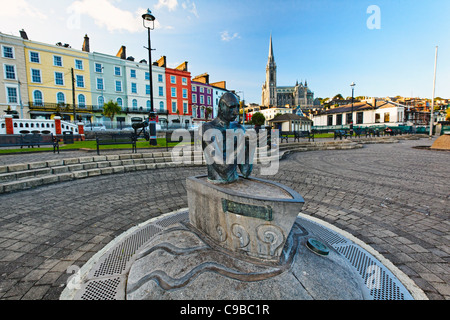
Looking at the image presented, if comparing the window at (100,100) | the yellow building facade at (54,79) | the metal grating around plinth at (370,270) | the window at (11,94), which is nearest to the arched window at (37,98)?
the yellow building facade at (54,79)

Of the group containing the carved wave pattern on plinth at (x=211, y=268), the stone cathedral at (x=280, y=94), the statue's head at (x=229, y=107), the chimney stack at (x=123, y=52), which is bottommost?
the carved wave pattern on plinth at (x=211, y=268)

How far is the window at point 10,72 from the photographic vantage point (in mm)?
26938

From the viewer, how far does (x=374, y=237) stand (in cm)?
329

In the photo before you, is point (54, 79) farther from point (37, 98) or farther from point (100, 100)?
point (100, 100)

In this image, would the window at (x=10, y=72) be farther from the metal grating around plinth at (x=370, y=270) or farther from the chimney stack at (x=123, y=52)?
the metal grating around plinth at (x=370, y=270)

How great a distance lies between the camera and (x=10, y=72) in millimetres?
27234

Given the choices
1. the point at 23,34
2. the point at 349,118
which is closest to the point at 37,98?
the point at 23,34

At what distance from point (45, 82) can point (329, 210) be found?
40550mm

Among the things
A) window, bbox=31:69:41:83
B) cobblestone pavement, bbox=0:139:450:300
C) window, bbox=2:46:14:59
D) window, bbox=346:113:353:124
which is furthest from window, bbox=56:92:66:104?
window, bbox=346:113:353:124

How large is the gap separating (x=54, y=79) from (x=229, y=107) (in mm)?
39410

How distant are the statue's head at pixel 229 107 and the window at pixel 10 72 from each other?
39.2m

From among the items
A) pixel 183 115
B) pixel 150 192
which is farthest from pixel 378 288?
pixel 183 115

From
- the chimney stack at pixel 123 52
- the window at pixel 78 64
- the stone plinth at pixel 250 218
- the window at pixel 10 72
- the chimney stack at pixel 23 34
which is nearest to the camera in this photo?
the stone plinth at pixel 250 218

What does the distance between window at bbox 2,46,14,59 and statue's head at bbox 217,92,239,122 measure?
39.8 meters
